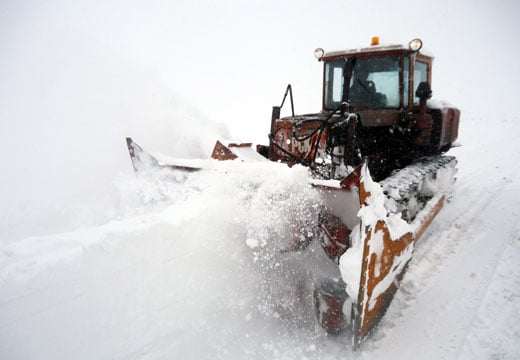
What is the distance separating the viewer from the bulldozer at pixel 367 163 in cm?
206

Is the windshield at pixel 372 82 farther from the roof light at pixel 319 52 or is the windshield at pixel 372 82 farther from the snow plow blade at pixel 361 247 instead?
the snow plow blade at pixel 361 247

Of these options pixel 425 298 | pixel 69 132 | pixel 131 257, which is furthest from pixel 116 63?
pixel 425 298

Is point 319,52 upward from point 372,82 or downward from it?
upward

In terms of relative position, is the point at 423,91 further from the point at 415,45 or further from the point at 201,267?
the point at 201,267

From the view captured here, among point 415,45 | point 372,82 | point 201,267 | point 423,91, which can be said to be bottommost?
point 201,267

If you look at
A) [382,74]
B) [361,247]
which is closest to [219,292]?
[361,247]

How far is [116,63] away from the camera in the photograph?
8.09 metres

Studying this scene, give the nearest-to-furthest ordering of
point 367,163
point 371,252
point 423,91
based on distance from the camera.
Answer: point 371,252 < point 367,163 < point 423,91

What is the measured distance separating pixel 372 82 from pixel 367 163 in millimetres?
1643

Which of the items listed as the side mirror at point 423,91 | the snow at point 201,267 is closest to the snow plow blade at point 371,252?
the snow at point 201,267

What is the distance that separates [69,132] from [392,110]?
5858 millimetres

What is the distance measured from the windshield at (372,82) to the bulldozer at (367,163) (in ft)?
0.04

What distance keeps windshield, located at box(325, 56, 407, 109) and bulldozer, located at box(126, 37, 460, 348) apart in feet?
0.04

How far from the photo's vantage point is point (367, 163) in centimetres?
275
